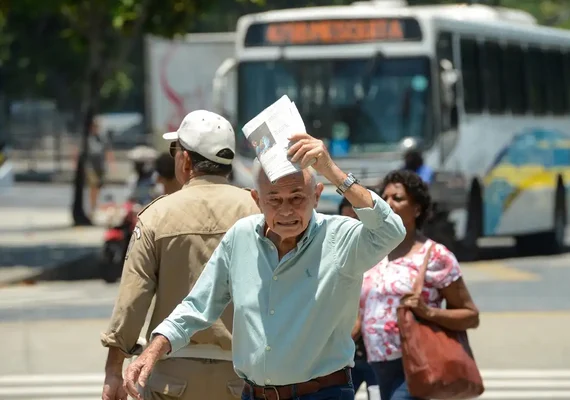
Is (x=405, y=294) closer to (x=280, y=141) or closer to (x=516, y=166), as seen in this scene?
(x=280, y=141)

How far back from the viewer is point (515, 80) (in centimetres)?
2203

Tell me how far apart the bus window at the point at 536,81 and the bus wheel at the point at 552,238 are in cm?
126

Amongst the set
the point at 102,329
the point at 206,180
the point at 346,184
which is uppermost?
the point at 346,184

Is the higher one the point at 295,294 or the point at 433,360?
the point at 295,294

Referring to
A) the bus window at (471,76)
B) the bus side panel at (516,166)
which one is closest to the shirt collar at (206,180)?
the bus side panel at (516,166)

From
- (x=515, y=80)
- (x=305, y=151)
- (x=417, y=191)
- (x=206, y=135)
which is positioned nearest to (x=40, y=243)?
(x=515, y=80)

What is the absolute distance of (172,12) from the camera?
19750 millimetres

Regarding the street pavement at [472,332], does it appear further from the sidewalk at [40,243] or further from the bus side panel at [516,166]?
the bus side panel at [516,166]

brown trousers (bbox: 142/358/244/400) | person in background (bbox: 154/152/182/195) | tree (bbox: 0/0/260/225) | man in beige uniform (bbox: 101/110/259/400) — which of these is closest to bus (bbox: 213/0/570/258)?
tree (bbox: 0/0/260/225)

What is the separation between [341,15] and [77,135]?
4280 centimetres

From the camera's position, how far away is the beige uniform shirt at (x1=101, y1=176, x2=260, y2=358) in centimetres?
532

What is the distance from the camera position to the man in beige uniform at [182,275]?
17.5 ft

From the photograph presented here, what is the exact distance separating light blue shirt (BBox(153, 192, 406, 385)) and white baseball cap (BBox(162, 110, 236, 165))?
844 millimetres

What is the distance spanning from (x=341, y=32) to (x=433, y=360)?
12.8 m
